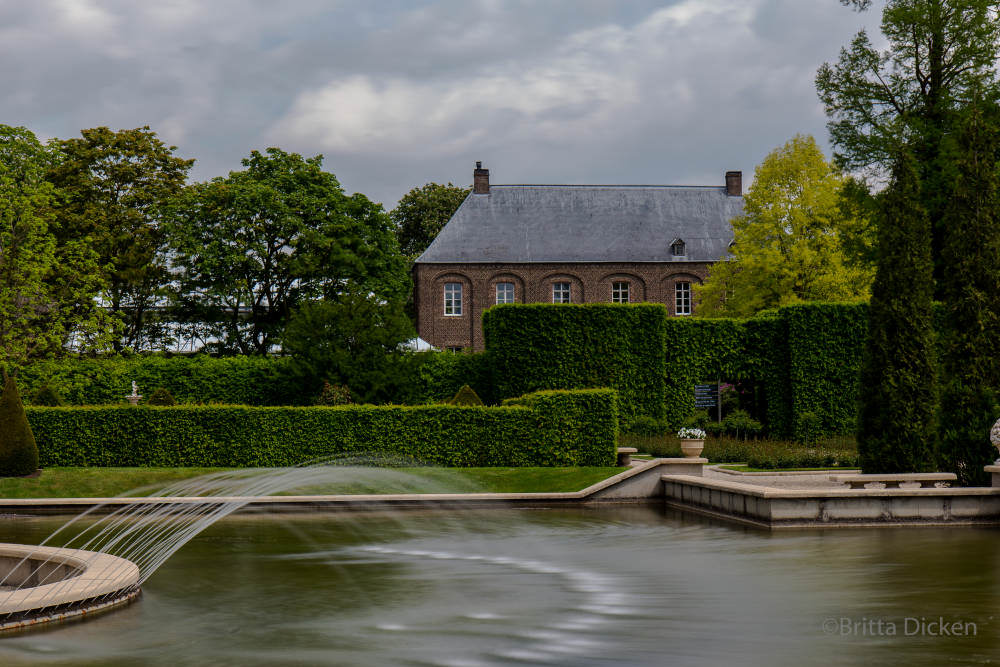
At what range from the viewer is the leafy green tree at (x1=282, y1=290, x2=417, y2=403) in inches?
1038

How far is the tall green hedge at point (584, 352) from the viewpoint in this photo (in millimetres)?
28156

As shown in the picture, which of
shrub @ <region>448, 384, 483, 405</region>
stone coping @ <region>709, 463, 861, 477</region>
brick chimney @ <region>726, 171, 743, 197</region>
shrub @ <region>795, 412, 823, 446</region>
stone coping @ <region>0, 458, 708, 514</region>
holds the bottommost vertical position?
stone coping @ <region>709, 463, 861, 477</region>

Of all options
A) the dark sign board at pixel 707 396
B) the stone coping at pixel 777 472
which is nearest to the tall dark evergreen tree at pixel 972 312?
the stone coping at pixel 777 472

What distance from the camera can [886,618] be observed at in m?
8.48

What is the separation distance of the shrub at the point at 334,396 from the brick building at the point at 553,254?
2543cm

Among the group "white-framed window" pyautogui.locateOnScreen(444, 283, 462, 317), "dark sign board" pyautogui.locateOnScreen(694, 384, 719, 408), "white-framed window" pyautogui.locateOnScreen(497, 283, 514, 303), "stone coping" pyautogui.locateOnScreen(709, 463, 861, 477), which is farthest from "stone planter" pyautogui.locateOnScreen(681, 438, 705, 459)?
"white-framed window" pyautogui.locateOnScreen(444, 283, 462, 317)

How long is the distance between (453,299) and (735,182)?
61.6ft

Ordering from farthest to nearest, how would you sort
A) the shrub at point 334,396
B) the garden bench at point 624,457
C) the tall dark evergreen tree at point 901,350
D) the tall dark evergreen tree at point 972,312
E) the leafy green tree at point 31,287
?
the leafy green tree at point 31,287, the shrub at point 334,396, the garden bench at point 624,457, the tall dark evergreen tree at point 901,350, the tall dark evergreen tree at point 972,312

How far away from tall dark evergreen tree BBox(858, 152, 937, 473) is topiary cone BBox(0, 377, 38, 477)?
17.5 m

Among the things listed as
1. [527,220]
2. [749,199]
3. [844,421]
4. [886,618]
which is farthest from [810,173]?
[886,618]

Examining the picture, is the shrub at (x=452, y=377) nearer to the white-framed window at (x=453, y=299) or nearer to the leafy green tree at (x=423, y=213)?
the white-framed window at (x=453, y=299)

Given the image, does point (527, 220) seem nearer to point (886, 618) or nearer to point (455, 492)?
point (455, 492)

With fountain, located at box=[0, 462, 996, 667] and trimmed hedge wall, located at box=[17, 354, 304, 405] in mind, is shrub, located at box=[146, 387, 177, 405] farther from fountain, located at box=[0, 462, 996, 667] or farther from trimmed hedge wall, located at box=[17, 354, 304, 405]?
fountain, located at box=[0, 462, 996, 667]

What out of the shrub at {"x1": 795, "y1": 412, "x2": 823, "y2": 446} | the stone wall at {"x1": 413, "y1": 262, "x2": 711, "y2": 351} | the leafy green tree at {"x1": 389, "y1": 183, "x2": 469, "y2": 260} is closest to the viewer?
the shrub at {"x1": 795, "y1": 412, "x2": 823, "y2": 446}
